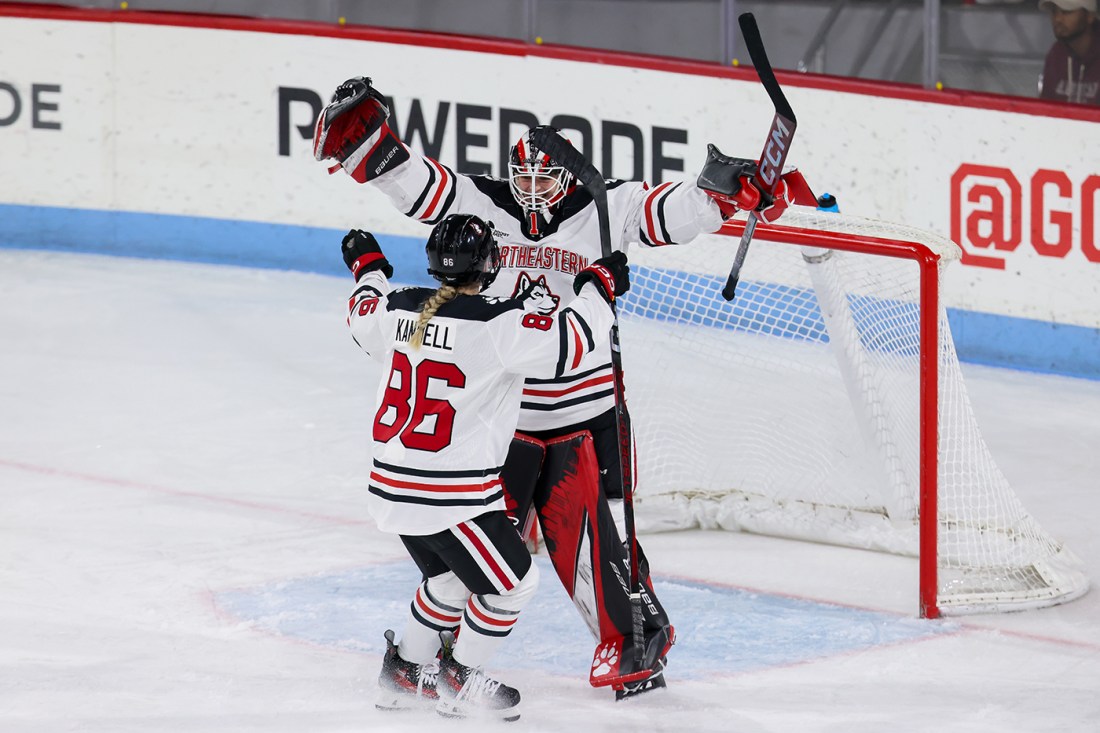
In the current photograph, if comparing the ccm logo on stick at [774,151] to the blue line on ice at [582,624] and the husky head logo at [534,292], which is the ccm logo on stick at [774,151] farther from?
the blue line on ice at [582,624]

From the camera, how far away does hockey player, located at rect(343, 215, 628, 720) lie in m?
3.15

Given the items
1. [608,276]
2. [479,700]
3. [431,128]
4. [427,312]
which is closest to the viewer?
[427,312]

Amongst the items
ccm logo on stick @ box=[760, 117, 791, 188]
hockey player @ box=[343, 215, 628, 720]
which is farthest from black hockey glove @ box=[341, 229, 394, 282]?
ccm logo on stick @ box=[760, 117, 791, 188]

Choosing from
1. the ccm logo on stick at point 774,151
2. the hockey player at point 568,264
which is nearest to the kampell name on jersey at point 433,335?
the hockey player at point 568,264

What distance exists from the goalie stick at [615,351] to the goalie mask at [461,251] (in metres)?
0.31

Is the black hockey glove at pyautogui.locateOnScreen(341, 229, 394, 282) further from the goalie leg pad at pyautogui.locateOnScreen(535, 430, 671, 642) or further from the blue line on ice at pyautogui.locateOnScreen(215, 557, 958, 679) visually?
the blue line on ice at pyautogui.locateOnScreen(215, 557, 958, 679)

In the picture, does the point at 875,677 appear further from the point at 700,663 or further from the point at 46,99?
the point at 46,99

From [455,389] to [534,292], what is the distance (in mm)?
535

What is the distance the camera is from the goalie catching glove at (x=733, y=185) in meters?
3.39

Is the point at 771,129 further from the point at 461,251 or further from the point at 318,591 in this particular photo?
the point at 318,591

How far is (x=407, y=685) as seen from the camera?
135 inches

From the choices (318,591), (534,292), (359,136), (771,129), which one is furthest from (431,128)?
(771,129)

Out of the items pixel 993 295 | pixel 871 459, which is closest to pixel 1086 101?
pixel 993 295

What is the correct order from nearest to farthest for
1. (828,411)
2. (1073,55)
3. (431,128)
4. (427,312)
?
(427,312)
(828,411)
(1073,55)
(431,128)
